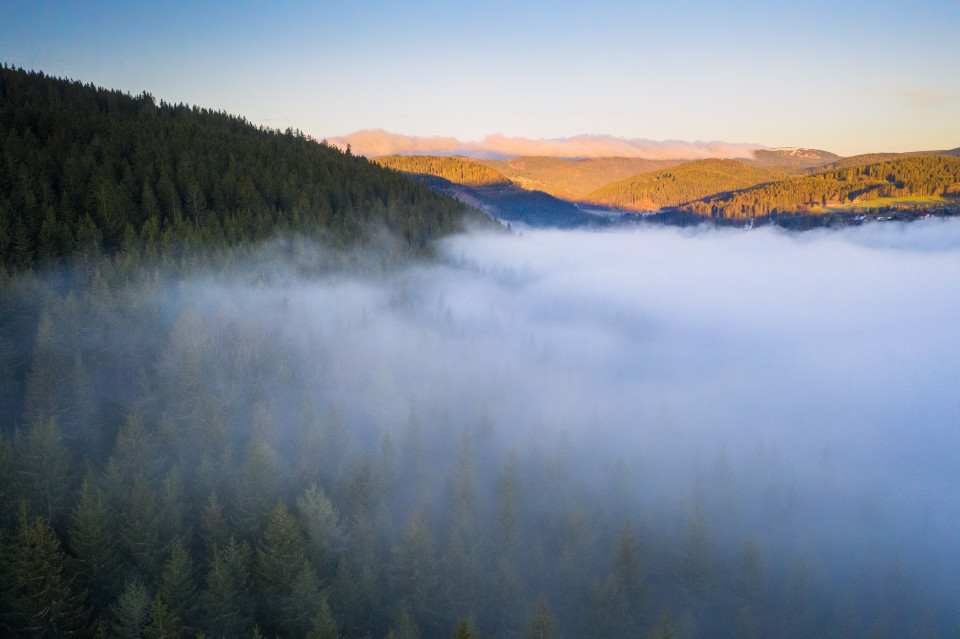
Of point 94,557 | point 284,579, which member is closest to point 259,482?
point 284,579

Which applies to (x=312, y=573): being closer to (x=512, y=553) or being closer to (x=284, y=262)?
(x=512, y=553)

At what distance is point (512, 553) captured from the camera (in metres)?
65.3

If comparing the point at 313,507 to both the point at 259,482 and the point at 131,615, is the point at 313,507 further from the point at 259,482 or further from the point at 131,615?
the point at 131,615

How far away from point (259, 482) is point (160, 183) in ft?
195

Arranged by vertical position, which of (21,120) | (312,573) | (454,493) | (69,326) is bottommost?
(454,493)

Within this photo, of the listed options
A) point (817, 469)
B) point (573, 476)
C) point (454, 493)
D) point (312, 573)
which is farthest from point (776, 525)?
point (312, 573)

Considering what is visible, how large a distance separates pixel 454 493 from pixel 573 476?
23.8m

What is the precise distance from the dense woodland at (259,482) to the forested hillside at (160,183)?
0.63m

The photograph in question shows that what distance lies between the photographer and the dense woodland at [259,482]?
143 ft

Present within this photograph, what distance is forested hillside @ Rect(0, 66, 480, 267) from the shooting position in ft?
247

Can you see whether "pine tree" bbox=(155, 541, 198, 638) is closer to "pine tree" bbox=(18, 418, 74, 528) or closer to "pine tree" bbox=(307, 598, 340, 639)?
"pine tree" bbox=(307, 598, 340, 639)

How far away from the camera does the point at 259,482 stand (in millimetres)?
56531

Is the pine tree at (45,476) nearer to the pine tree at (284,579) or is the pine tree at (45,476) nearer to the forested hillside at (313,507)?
the forested hillside at (313,507)

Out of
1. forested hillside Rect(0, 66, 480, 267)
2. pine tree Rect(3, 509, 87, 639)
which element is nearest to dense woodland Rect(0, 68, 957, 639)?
pine tree Rect(3, 509, 87, 639)
